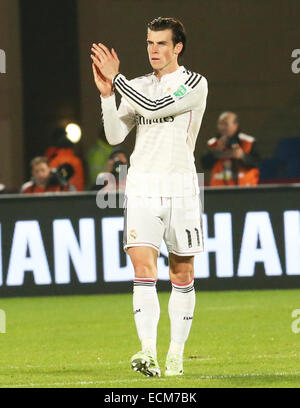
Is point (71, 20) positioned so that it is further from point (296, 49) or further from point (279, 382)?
point (279, 382)

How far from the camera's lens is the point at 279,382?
6.84 m

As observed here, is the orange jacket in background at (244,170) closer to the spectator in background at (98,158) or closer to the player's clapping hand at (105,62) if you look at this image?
the spectator in background at (98,158)

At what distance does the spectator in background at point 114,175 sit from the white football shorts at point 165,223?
6.24 metres

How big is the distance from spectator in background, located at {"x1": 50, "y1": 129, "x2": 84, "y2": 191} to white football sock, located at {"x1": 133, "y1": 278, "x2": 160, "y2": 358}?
25.2 ft

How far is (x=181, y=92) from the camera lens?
7176 millimetres

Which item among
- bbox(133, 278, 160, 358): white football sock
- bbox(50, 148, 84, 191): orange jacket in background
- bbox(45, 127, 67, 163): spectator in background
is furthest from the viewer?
bbox(45, 127, 67, 163): spectator in background

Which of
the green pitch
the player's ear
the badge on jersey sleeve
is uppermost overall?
the player's ear

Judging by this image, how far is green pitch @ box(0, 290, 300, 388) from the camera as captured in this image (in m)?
7.13

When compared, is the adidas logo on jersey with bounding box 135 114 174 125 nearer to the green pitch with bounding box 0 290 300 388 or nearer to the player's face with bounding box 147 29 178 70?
the player's face with bounding box 147 29 178 70

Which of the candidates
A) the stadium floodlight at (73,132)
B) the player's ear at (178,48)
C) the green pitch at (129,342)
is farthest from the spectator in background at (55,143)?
the player's ear at (178,48)

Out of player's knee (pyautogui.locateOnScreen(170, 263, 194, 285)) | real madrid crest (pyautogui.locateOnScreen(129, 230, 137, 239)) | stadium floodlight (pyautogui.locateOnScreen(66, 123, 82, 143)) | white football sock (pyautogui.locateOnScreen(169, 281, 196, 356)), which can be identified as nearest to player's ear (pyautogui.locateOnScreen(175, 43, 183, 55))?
real madrid crest (pyautogui.locateOnScreen(129, 230, 137, 239))

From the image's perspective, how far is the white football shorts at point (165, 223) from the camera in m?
7.14

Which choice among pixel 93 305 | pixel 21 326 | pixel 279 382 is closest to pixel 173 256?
pixel 279 382

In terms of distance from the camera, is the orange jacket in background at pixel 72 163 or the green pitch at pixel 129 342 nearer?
the green pitch at pixel 129 342
